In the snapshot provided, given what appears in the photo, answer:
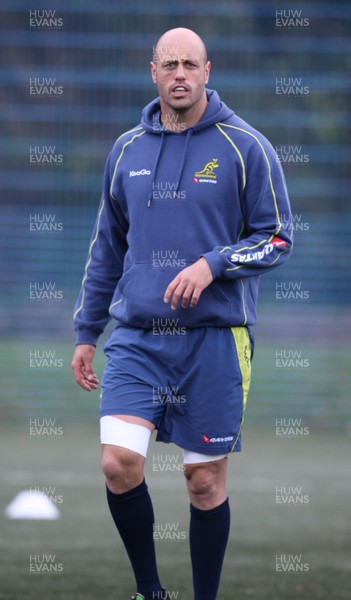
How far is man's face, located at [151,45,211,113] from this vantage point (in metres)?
4.39

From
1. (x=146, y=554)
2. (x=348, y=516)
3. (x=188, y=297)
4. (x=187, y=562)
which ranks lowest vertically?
(x=348, y=516)

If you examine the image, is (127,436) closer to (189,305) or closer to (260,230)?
(189,305)

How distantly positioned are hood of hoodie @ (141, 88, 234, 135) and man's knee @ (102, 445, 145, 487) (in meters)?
1.01

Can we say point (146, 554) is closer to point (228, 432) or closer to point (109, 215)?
point (228, 432)

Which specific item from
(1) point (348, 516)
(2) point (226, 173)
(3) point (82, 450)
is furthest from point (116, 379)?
(3) point (82, 450)

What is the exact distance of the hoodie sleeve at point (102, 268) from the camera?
15.3 ft

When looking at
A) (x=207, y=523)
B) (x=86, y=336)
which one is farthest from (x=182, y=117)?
(x=207, y=523)

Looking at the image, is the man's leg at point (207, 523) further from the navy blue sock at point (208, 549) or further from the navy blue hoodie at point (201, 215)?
the navy blue hoodie at point (201, 215)

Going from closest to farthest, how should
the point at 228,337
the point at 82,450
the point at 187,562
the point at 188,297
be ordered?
the point at 188,297 < the point at 228,337 < the point at 187,562 < the point at 82,450

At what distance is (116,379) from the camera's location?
14.3 ft

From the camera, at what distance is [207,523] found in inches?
174

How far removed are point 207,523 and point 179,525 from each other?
1873 millimetres

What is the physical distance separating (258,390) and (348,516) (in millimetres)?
3532

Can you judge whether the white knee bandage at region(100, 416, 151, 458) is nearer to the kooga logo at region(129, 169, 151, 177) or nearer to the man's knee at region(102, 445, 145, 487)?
the man's knee at region(102, 445, 145, 487)
